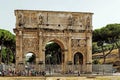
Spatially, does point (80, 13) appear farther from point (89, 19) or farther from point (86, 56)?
point (86, 56)

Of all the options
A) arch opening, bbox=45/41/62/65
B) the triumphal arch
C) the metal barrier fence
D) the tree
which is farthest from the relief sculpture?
arch opening, bbox=45/41/62/65

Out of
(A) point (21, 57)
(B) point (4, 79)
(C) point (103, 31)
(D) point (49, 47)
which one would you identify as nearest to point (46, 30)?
(A) point (21, 57)

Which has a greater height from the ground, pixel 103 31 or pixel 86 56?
pixel 103 31

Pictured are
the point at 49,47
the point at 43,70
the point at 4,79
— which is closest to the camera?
the point at 4,79

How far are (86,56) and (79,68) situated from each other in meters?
2.28

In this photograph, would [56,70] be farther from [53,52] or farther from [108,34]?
[53,52]

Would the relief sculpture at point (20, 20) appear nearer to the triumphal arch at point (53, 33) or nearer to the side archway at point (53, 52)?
the triumphal arch at point (53, 33)

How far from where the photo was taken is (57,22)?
5366cm

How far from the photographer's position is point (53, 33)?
53.2m

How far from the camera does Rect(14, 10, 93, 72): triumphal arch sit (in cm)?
5209

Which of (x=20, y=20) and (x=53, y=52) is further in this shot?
(x=53, y=52)

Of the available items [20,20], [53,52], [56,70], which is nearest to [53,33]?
[20,20]

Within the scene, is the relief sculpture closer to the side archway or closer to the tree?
the tree

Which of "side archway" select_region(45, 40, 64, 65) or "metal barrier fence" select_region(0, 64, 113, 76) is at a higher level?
"side archway" select_region(45, 40, 64, 65)
